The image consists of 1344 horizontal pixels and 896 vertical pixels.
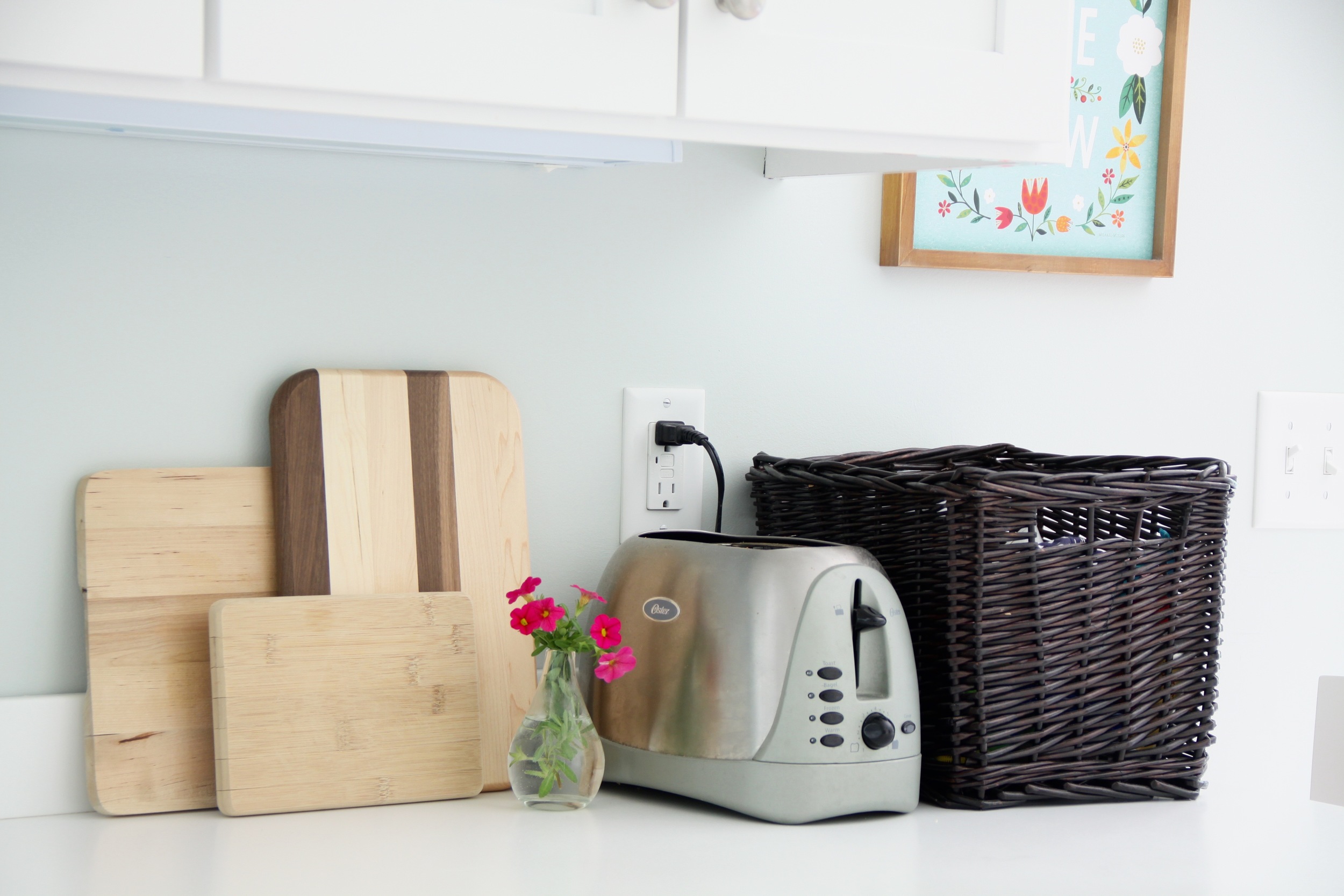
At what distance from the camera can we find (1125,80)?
1445mm

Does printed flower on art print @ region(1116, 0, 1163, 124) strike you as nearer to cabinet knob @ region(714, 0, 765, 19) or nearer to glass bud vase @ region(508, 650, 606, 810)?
cabinet knob @ region(714, 0, 765, 19)

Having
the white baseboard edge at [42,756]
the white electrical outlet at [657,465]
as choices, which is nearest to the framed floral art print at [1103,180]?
the white electrical outlet at [657,465]

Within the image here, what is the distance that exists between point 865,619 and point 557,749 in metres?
0.28

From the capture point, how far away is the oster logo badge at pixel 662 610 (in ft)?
3.47

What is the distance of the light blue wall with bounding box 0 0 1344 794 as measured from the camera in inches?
41.6

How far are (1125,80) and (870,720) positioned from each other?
2.78 feet

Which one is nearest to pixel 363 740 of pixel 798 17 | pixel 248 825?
pixel 248 825

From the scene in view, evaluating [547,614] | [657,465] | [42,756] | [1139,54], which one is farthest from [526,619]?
[1139,54]

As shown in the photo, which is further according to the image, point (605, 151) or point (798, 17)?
point (605, 151)

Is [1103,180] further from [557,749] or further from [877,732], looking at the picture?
[557,749]

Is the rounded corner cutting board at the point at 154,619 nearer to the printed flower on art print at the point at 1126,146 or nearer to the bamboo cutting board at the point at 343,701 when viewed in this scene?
the bamboo cutting board at the point at 343,701

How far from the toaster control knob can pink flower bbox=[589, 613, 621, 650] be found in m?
0.22

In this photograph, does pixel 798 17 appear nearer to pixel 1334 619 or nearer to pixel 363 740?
pixel 363 740

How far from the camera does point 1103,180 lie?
1.44 meters
